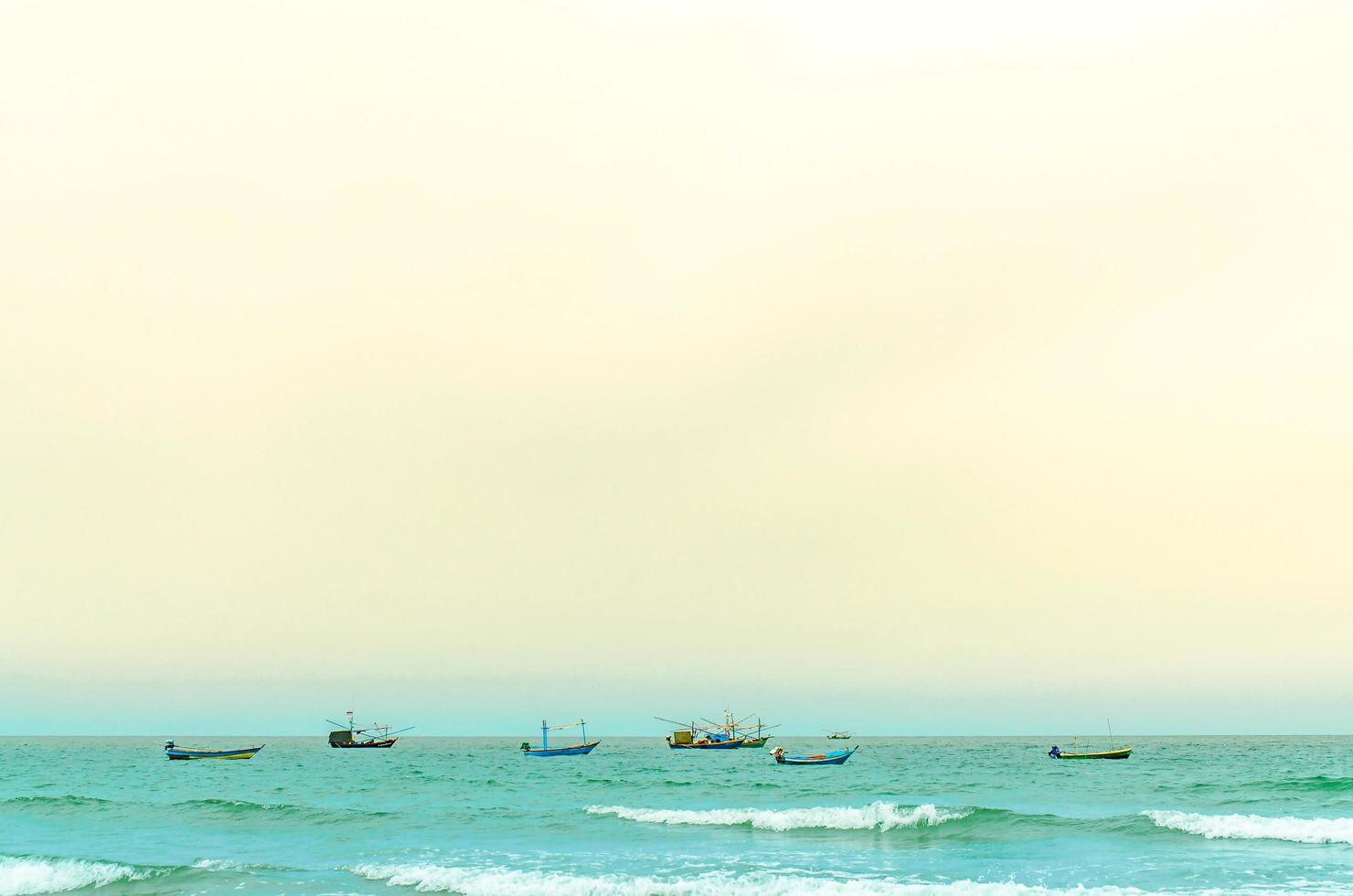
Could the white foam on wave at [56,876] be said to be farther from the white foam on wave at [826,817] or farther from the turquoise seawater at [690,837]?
the white foam on wave at [826,817]

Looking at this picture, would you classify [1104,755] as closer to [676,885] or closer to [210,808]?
[210,808]

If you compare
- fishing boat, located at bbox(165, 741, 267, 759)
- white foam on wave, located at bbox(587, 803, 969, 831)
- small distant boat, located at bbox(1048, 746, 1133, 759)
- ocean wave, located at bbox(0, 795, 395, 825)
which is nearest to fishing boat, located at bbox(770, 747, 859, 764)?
small distant boat, located at bbox(1048, 746, 1133, 759)

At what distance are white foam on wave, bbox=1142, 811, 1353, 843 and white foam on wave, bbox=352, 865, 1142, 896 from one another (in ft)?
39.2

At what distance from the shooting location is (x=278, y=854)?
101ft

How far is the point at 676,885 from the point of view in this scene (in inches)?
938

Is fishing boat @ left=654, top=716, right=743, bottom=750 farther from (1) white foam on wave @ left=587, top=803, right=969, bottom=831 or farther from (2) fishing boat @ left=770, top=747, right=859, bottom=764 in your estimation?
(1) white foam on wave @ left=587, top=803, right=969, bottom=831

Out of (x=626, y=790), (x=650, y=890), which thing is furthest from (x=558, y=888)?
(x=626, y=790)

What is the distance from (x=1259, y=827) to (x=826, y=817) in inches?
595

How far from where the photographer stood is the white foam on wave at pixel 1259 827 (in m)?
30.9

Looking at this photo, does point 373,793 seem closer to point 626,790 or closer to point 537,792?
point 537,792

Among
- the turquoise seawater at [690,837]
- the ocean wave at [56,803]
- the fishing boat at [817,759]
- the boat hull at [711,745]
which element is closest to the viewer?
the turquoise seawater at [690,837]

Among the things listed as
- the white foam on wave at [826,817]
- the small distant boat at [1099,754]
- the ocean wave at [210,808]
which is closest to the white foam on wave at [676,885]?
the white foam on wave at [826,817]

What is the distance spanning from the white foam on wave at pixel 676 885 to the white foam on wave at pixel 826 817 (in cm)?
1069

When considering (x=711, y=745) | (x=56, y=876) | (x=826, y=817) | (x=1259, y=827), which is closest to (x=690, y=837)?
(x=826, y=817)
